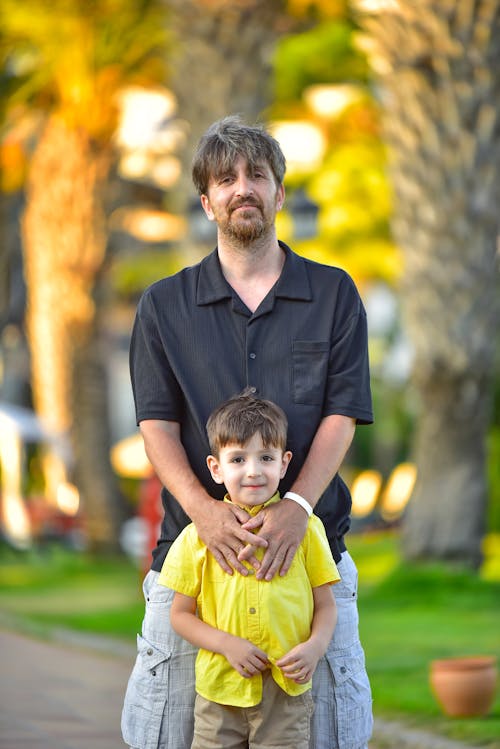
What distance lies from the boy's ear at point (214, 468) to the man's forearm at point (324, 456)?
0.62 feet

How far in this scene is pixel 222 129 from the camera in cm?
400

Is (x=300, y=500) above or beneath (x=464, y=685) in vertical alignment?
beneath

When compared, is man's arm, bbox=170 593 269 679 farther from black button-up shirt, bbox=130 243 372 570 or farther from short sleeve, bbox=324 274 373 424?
short sleeve, bbox=324 274 373 424

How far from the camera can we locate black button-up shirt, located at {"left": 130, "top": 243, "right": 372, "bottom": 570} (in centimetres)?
400

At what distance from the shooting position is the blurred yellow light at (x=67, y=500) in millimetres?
23870

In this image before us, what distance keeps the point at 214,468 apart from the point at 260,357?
0.32 metres

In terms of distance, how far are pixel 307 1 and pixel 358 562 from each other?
637 cm

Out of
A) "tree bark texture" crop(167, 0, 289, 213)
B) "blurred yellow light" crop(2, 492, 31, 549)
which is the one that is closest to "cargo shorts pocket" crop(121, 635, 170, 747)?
"tree bark texture" crop(167, 0, 289, 213)

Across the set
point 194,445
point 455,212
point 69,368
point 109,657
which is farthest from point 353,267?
point 194,445

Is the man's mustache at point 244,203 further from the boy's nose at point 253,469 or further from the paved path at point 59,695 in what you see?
the paved path at point 59,695

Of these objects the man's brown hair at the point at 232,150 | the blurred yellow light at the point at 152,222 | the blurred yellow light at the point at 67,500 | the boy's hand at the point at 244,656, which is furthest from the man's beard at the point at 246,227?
→ the blurred yellow light at the point at 152,222

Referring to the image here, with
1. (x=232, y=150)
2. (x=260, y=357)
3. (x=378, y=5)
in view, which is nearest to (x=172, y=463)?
(x=260, y=357)

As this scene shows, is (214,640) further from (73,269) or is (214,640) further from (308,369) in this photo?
(73,269)

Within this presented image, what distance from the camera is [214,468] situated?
3.94m
